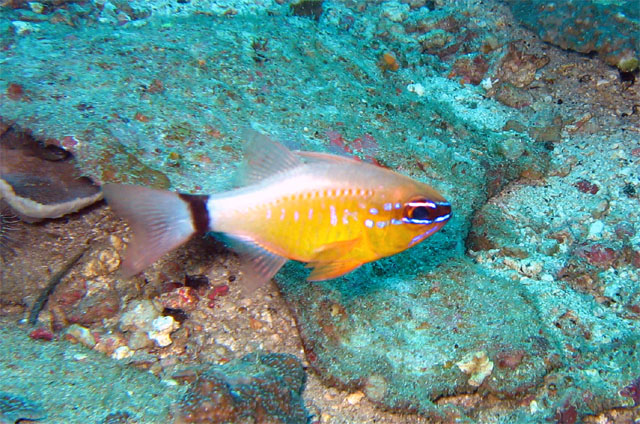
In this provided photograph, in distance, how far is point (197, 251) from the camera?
376cm

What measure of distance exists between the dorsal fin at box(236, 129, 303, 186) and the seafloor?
50.8 inches

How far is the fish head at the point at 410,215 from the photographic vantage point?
2.34 m

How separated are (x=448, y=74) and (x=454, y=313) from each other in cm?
447

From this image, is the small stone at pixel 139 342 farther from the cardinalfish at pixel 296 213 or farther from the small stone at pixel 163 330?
the cardinalfish at pixel 296 213

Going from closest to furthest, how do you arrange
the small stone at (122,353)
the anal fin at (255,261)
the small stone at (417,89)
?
the anal fin at (255,261)
the small stone at (122,353)
the small stone at (417,89)

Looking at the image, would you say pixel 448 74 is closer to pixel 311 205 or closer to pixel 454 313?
pixel 454 313

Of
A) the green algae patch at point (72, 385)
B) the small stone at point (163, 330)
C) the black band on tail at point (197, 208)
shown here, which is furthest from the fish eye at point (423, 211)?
the small stone at point (163, 330)

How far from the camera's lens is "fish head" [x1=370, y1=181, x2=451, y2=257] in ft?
7.69

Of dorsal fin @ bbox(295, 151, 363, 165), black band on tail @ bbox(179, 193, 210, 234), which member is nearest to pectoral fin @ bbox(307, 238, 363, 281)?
dorsal fin @ bbox(295, 151, 363, 165)

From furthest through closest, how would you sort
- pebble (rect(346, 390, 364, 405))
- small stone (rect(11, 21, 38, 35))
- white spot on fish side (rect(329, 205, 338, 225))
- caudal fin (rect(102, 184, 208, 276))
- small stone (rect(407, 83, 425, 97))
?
small stone (rect(407, 83, 425, 97)) < small stone (rect(11, 21, 38, 35)) < pebble (rect(346, 390, 364, 405)) < white spot on fish side (rect(329, 205, 338, 225)) < caudal fin (rect(102, 184, 208, 276))

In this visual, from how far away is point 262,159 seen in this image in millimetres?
2387

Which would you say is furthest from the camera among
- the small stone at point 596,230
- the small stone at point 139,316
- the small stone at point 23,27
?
the small stone at point 23,27

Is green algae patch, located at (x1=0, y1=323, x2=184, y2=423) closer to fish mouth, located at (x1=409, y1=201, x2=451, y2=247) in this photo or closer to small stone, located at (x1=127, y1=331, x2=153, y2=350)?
small stone, located at (x1=127, y1=331, x2=153, y2=350)

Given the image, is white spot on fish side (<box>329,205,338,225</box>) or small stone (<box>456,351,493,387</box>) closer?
white spot on fish side (<box>329,205,338,225</box>)
